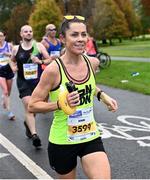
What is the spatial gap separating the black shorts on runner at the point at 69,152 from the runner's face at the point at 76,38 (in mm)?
766

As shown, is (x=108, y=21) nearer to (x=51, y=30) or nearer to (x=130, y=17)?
(x=130, y=17)

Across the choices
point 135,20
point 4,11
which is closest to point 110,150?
point 135,20

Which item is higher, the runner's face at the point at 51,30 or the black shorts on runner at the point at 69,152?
the runner's face at the point at 51,30

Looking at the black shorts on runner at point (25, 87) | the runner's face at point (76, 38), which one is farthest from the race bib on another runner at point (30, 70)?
the runner's face at point (76, 38)

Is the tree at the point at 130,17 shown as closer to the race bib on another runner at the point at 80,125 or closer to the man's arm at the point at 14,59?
the man's arm at the point at 14,59

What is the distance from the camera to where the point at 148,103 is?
11.0 m

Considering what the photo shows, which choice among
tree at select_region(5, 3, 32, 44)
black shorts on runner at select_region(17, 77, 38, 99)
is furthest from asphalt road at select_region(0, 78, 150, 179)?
tree at select_region(5, 3, 32, 44)

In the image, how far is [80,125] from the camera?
3.87 meters

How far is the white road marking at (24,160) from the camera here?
5648 mm

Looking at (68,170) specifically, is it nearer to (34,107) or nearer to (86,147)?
(86,147)

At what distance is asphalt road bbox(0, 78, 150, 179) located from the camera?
18.8ft

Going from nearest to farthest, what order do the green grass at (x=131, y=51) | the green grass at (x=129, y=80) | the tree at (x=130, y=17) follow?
1. the green grass at (x=129, y=80)
2. the green grass at (x=131, y=51)
3. the tree at (x=130, y=17)

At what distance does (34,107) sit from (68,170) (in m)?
0.59

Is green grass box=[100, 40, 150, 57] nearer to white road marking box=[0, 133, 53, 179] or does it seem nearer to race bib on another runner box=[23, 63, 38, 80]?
race bib on another runner box=[23, 63, 38, 80]
